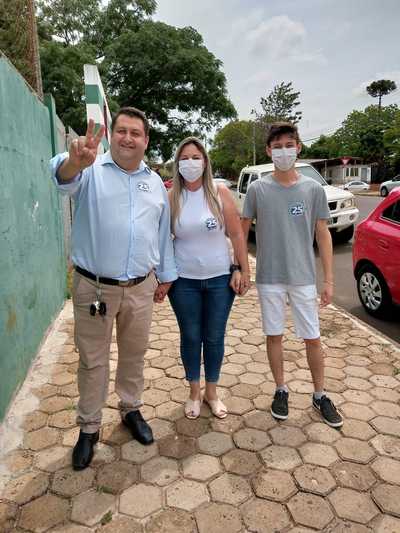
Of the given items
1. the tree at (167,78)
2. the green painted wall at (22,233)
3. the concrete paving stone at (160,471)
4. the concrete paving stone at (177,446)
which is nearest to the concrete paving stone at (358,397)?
the concrete paving stone at (177,446)

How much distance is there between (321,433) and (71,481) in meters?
1.55

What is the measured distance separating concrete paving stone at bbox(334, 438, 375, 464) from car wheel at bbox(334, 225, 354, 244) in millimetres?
7498

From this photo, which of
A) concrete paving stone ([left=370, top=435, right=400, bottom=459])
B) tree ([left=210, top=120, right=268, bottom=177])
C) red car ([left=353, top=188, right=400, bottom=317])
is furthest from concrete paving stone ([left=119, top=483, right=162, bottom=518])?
tree ([left=210, top=120, right=268, bottom=177])

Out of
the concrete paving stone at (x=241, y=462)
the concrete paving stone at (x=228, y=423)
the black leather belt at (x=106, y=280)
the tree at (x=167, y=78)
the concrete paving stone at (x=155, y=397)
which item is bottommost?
the concrete paving stone at (x=241, y=462)

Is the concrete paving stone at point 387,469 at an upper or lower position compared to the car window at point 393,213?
lower

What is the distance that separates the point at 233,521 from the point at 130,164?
191 centimetres

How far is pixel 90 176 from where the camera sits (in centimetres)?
228

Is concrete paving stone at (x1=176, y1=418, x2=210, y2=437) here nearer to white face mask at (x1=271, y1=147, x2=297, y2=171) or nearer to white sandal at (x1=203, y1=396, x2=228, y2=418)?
white sandal at (x1=203, y1=396, x2=228, y2=418)

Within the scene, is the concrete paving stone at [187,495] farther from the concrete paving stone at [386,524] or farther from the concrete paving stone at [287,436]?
the concrete paving stone at [386,524]

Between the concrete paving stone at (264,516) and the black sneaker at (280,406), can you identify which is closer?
the concrete paving stone at (264,516)

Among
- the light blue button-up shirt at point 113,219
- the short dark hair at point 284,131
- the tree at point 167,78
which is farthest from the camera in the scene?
the tree at point 167,78

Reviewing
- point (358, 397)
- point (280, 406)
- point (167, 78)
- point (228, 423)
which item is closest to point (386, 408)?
point (358, 397)

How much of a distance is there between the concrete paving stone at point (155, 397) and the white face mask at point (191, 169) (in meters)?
1.64

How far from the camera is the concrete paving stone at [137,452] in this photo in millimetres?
2525
